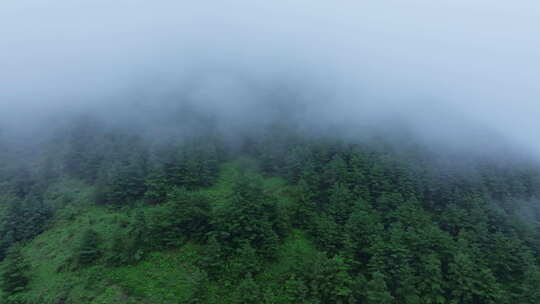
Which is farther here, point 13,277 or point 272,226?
point 272,226

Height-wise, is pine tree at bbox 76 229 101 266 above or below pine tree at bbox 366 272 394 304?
below

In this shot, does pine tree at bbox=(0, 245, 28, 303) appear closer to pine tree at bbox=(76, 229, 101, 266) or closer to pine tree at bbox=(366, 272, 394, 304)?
pine tree at bbox=(76, 229, 101, 266)

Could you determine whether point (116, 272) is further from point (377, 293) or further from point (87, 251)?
point (377, 293)

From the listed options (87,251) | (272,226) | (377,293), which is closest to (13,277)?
(87,251)

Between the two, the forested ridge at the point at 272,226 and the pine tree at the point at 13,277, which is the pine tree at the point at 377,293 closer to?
the forested ridge at the point at 272,226

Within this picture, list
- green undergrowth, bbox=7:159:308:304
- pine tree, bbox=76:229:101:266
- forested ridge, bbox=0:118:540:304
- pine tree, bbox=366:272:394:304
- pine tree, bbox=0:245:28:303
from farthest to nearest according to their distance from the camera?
A: pine tree, bbox=76:229:101:266 → forested ridge, bbox=0:118:540:304 → green undergrowth, bbox=7:159:308:304 → pine tree, bbox=0:245:28:303 → pine tree, bbox=366:272:394:304

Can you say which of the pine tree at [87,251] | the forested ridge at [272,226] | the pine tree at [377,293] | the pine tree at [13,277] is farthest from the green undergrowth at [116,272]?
the pine tree at [377,293]

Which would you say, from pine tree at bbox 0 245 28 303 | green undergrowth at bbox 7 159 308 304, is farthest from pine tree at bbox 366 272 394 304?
pine tree at bbox 0 245 28 303

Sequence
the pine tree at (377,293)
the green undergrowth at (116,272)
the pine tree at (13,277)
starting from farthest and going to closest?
1. the green undergrowth at (116,272)
2. the pine tree at (13,277)
3. the pine tree at (377,293)
